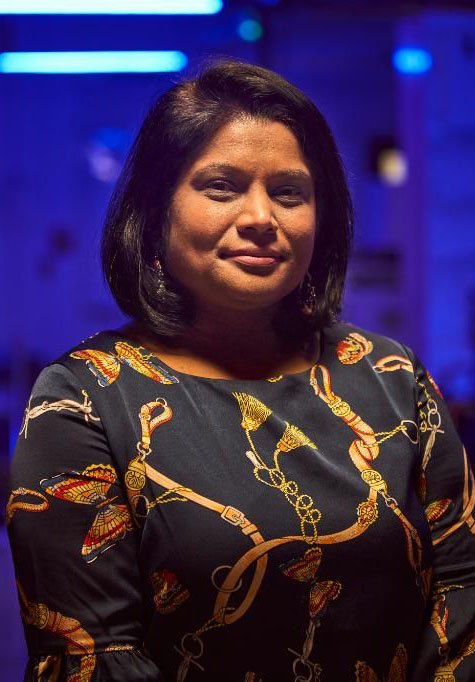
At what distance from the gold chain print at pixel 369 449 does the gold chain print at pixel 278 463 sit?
2.9 inches

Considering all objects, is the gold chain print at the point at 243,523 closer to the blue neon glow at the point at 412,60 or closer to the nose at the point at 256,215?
the nose at the point at 256,215

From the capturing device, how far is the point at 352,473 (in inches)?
50.4

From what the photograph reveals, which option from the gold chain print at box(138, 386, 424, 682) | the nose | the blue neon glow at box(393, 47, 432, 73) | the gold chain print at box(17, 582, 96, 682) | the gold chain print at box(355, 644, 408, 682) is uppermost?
the blue neon glow at box(393, 47, 432, 73)

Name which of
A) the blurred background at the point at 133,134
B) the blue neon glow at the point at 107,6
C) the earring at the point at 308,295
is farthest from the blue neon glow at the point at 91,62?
the earring at the point at 308,295

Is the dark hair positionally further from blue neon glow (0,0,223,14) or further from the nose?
blue neon glow (0,0,223,14)

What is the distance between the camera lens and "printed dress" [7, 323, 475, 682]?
1.16 m

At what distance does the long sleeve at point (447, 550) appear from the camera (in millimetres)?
1284

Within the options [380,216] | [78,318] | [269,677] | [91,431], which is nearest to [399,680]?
[269,677]

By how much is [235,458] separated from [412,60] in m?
2.37

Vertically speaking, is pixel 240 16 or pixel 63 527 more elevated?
pixel 240 16

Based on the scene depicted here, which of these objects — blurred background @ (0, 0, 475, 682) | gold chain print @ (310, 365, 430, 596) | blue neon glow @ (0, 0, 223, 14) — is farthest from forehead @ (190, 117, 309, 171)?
blurred background @ (0, 0, 475, 682)

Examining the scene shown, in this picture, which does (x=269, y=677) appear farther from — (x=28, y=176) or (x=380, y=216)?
(x=380, y=216)

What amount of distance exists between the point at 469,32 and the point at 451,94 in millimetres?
214

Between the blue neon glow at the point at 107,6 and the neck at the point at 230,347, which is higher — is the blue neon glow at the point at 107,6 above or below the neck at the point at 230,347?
above
